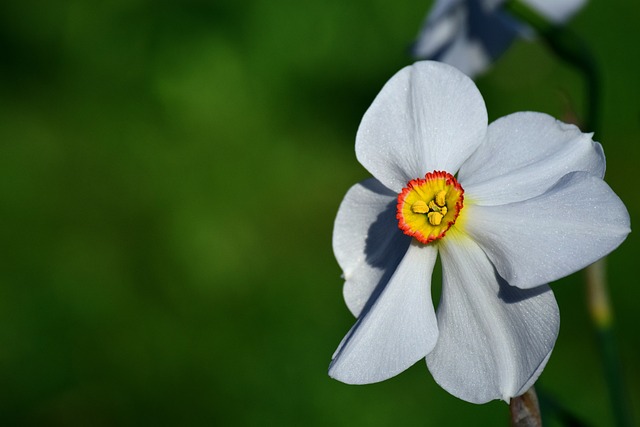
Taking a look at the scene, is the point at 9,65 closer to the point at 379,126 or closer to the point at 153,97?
the point at 153,97

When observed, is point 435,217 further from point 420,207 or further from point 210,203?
point 210,203

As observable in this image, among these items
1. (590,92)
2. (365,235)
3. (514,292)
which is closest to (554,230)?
(514,292)

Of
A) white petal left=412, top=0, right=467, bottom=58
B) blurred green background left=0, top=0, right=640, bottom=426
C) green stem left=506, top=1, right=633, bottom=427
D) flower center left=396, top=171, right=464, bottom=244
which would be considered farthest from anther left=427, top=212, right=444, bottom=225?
blurred green background left=0, top=0, right=640, bottom=426

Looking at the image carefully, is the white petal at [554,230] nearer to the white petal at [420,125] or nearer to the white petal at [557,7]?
the white petal at [420,125]

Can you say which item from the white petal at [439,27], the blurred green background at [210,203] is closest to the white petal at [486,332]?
the white petal at [439,27]

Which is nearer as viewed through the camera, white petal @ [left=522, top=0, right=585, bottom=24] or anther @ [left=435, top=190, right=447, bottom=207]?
anther @ [left=435, top=190, right=447, bottom=207]

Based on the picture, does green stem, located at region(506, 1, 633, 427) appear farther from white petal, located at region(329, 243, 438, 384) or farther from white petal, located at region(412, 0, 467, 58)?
white petal, located at region(329, 243, 438, 384)
